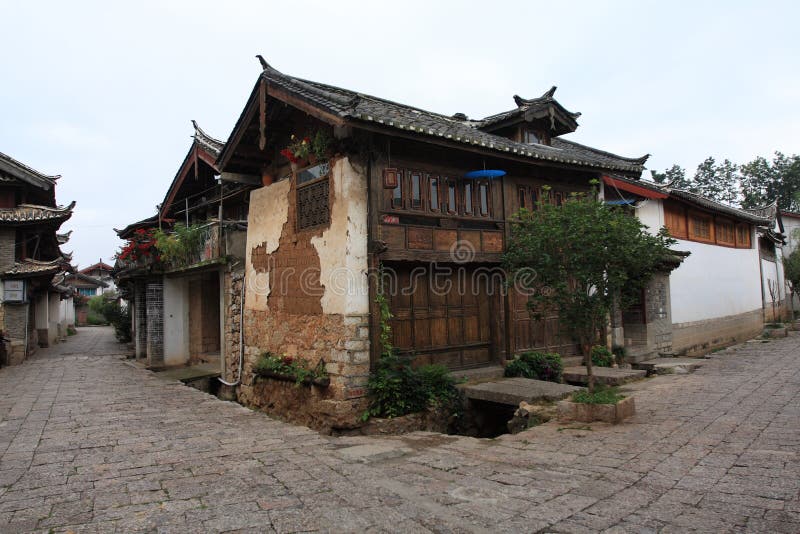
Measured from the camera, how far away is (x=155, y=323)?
51.0 feet

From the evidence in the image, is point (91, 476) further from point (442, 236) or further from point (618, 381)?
point (618, 381)

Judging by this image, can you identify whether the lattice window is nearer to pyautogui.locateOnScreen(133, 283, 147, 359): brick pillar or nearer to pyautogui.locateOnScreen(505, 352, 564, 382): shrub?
pyautogui.locateOnScreen(505, 352, 564, 382): shrub

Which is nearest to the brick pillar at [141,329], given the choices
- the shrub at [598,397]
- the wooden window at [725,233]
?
the shrub at [598,397]

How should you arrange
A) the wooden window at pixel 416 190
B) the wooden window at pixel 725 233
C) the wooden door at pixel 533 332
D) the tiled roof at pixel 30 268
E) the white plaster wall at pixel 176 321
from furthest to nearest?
the wooden window at pixel 725 233 → the tiled roof at pixel 30 268 → the white plaster wall at pixel 176 321 → the wooden door at pixel 533 332 → the wooden window at pixel 416 190

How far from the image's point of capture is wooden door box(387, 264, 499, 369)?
912cm

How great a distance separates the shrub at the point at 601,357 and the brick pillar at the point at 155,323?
12060 millimetres

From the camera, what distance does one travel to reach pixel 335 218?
847 cm

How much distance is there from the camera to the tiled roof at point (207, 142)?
12.6m

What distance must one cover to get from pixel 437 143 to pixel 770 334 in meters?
17.5

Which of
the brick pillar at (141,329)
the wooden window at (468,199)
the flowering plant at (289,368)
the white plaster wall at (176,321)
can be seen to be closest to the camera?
the flowering plant at (289,368)

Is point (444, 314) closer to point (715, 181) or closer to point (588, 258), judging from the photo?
point (588, 258)

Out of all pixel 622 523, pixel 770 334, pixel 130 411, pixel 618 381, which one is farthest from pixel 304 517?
pixel 770 334

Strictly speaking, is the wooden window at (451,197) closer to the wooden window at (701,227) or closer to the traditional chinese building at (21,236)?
the wooden window at (701,227)

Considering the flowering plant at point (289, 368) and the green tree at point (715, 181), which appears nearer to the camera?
the flowering plant at point (289, 368)
